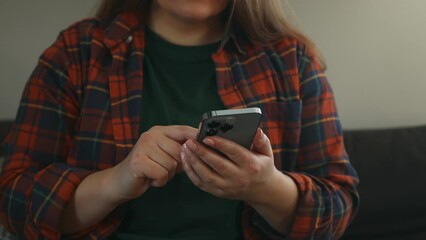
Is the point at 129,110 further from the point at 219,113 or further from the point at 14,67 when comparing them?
the point at 14,67

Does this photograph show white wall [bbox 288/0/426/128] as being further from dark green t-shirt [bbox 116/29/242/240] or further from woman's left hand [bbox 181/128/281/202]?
woman's left hand [bbox 181/128/281/202]

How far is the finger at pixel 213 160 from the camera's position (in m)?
0.64

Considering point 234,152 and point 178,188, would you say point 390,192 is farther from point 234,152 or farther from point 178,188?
point 234,152

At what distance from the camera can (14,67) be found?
138 centimetres

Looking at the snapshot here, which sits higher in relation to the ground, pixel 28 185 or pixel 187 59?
pixel 187 59

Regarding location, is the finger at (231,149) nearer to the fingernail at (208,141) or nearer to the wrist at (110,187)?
the fingernail at (208,141)

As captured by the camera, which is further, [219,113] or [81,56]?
[81,56]

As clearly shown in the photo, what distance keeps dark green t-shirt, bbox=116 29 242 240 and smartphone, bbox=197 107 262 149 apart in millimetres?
256

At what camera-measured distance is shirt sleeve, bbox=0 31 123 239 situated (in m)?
0.83

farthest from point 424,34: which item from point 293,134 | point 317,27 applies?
point 293,134

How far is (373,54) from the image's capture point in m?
1.43

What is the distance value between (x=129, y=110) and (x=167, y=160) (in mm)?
178

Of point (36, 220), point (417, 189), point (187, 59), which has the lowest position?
point (417, 189)

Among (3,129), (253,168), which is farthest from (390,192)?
(3,129)
